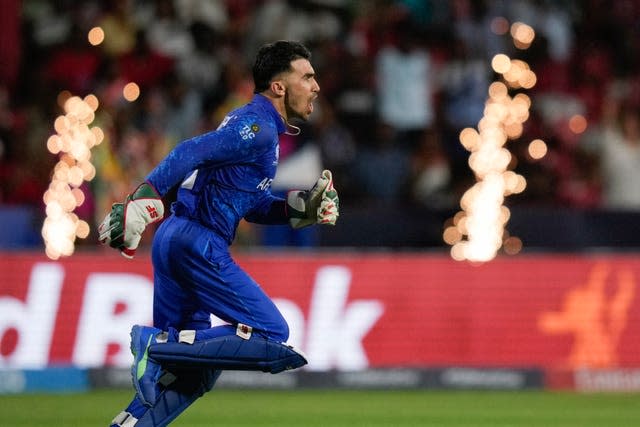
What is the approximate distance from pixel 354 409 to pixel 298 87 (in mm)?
4349

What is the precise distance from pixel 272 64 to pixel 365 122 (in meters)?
8.23

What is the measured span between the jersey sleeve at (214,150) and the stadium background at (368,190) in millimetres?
5985

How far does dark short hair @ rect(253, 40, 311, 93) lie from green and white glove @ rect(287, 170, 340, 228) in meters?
0.56

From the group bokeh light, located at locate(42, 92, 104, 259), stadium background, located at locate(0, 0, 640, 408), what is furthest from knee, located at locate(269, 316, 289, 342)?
bokeh light, located at locate(42, 92, 104, 259)

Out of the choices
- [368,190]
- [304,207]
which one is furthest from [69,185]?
[304,207]

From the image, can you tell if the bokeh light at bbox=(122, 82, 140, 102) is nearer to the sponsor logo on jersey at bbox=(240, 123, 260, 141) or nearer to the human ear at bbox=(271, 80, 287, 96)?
the human ear at bbox=(271, 80, 287, 96)

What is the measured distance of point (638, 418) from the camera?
9.98 m

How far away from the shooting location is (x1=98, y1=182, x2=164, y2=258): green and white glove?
6125 mm

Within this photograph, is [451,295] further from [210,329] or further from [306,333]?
[210,329]

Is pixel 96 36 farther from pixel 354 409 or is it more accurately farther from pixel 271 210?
pixel 271 210

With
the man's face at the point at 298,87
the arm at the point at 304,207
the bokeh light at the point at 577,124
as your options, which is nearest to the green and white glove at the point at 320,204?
the arm at the point at 304,207

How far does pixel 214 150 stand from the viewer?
6391mm

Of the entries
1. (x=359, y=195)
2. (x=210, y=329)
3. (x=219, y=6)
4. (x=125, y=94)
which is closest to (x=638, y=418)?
(x=210, y=329)

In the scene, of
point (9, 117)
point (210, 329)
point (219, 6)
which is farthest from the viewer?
point (219, 6)
